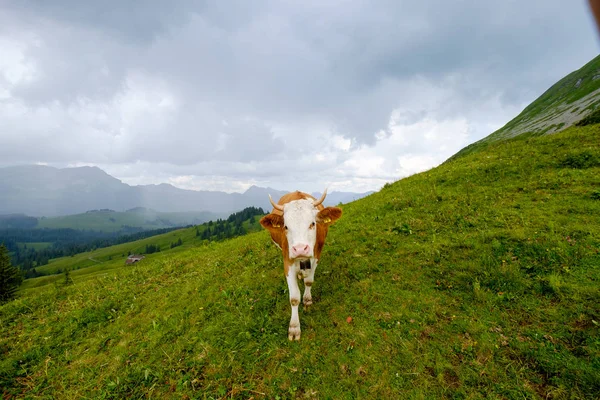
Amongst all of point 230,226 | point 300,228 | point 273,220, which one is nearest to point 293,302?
point 300,228

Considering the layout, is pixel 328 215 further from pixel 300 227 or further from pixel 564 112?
pixel 564 112

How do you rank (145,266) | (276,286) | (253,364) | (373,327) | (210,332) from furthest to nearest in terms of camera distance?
(145,266), (276,286), (210,332), (373,327), (253,364)

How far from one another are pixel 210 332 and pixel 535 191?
1361cm

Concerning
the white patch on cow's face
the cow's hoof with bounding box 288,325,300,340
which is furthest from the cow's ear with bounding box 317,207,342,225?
the cow's hoof with bounding box 288,325,300,340

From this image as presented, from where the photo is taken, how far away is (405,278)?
7477 mm

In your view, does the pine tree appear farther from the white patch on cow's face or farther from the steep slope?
the steep slope

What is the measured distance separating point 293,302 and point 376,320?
213 cm

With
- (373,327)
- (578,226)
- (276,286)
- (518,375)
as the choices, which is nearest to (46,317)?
(276,286)

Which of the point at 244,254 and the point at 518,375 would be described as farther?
the point at 244,254

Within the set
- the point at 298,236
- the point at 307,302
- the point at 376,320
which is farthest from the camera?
the point at 307,302

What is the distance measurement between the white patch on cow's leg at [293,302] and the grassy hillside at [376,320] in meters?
0.27

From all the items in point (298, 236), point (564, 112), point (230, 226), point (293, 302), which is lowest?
point (230, 226)

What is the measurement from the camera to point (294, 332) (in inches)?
243

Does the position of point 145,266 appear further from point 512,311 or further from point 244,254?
point 512,311
